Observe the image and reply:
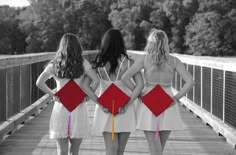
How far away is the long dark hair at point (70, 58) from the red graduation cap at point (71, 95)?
93 mm

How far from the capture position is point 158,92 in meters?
5.48

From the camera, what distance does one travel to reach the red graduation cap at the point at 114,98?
5.45m

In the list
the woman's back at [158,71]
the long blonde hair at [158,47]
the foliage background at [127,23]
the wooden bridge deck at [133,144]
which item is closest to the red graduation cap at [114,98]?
the woman's back at [158,71]

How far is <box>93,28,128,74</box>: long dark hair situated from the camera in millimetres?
5441

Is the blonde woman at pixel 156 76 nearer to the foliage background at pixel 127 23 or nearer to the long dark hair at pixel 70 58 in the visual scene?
the long dark hair at pixel 70 58

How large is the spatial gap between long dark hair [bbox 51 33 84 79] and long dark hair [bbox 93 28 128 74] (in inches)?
8.5

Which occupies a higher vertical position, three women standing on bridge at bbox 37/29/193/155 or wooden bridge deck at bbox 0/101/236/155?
three women standing on bridge at bbox 37/29/193/155

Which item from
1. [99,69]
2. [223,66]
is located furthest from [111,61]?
[223,66]

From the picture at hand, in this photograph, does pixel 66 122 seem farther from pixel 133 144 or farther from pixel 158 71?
pixel 133 144

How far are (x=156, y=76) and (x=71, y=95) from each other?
85cm

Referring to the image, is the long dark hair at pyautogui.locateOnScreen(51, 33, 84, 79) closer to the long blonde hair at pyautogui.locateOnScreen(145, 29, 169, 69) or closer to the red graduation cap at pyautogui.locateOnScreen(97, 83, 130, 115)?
the red graduation cap at pyautogui.locateOnScreen(97, 83, 130, 115)

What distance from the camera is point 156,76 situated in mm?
5504

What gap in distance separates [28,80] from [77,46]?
7369 millimetres

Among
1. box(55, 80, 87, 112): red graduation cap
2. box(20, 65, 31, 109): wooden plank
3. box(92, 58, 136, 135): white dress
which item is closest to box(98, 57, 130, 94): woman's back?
box(92, 58, 136, 135): white dress
